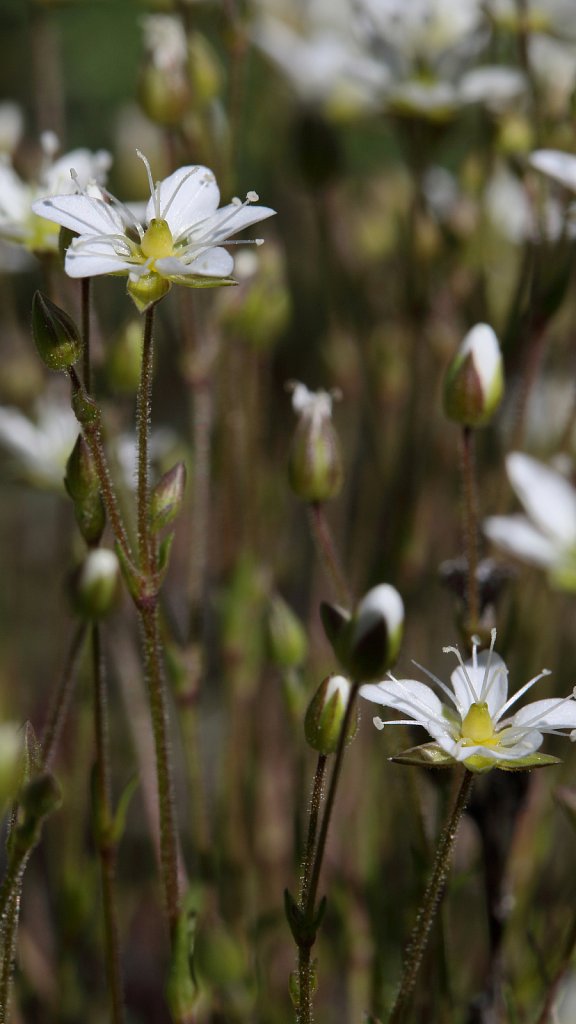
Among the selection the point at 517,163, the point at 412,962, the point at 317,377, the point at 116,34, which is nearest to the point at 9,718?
the point at 412,962

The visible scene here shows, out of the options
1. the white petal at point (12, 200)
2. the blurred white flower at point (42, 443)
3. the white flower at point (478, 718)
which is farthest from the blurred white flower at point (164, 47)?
the white flower at point (478, 718)

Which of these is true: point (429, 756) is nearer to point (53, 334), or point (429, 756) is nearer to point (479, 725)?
point (479, 725)

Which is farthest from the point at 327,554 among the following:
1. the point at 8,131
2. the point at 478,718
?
the point at 8,131

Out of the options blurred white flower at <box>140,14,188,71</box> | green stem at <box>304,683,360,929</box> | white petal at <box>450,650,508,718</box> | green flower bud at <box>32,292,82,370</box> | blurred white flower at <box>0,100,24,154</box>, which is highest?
blurred white flower at <box>0,100,24,154</box>

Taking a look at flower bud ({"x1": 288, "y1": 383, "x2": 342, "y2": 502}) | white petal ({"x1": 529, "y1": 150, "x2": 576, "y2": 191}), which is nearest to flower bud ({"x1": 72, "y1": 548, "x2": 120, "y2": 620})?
flower bud ({"x1": 288, "y1": 383, "x2": 342, "y2": 502})

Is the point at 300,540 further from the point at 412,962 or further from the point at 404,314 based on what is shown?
the point at 412,962

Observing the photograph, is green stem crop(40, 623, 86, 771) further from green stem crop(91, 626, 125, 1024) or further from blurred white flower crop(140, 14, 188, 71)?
blurred white flower crop(140, 14, 188, 71)
